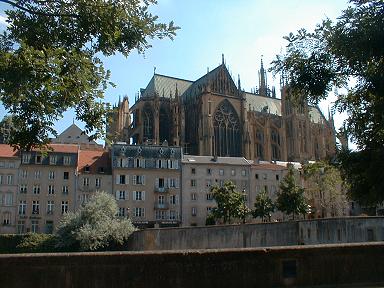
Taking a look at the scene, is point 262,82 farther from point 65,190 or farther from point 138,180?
point 65,190

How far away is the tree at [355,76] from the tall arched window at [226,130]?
3078 inches

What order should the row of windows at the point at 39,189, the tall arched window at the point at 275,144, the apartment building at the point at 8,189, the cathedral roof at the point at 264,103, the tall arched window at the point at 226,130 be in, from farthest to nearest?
the cathedral roof at the point at 264,103, the tall arched window at the point at 275,144, the tall arched window at the point at 226,130, the row of windows at the point at 39,189, the apartment building at the point at 8,189

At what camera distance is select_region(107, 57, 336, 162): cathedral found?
307 ft

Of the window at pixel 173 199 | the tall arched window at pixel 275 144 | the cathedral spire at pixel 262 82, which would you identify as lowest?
the window at pixel 173 199

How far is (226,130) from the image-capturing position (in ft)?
316

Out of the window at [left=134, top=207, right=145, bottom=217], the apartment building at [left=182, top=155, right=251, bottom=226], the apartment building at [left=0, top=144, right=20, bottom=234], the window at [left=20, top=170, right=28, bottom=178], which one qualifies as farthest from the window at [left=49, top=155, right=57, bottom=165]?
the apartment building at [left=182, top=155, right=251, bottom=226]

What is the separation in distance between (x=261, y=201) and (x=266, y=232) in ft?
85.6

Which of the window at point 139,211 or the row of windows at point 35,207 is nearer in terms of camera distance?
the row of windows at point 35,207

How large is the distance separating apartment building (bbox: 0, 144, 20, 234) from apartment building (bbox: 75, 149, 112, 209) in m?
8.08

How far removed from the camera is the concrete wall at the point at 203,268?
1580cm

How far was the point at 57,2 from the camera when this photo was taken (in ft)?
37.3

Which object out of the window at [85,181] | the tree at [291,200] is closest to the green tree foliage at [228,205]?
the tree at [291,200]

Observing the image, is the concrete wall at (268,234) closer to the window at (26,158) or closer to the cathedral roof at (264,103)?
the window at (26,158)

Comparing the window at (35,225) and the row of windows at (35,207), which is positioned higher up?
the row of windows at (35,207)
